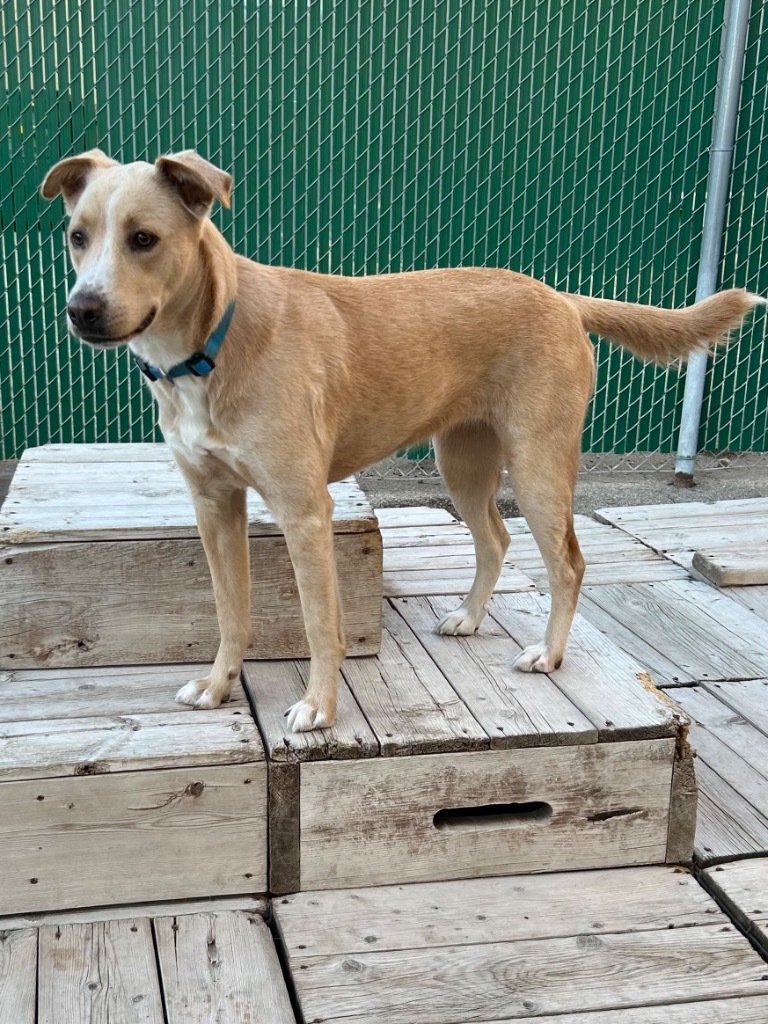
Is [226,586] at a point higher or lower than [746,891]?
higher

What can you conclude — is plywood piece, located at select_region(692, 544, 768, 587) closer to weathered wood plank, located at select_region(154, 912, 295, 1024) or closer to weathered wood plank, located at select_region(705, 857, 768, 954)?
weathered wood plank, located at select_region(705, 857, 768, 954)

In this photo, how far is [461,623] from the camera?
3.31m

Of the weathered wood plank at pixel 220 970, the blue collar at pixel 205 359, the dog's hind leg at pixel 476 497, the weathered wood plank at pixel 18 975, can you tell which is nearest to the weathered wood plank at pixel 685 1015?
the weathered wood plank at pixel 220 970

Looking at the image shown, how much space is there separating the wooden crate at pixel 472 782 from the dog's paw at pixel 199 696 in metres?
0.12

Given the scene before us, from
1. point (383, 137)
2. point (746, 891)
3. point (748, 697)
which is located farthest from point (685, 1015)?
point (383, 137)

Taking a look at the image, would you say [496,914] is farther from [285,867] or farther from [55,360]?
[55,360]

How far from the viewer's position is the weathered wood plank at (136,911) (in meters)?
2.47

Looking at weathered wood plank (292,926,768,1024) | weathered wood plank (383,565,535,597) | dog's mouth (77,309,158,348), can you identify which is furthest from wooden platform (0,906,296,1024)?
weathered wood plank (383,565,535,597)

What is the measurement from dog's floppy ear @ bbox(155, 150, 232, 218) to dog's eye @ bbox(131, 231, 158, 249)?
0.40ft

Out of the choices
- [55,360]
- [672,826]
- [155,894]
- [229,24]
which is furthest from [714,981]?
[229,24]

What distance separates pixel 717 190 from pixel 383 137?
1.80 m

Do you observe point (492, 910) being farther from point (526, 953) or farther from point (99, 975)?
point (99, 975)

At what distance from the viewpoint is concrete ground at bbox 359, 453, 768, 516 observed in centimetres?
597

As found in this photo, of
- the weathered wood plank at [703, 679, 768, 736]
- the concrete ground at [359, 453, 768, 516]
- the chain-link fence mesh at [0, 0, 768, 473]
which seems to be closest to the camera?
the weathered wood plank at [703, 679, 768, 736]
